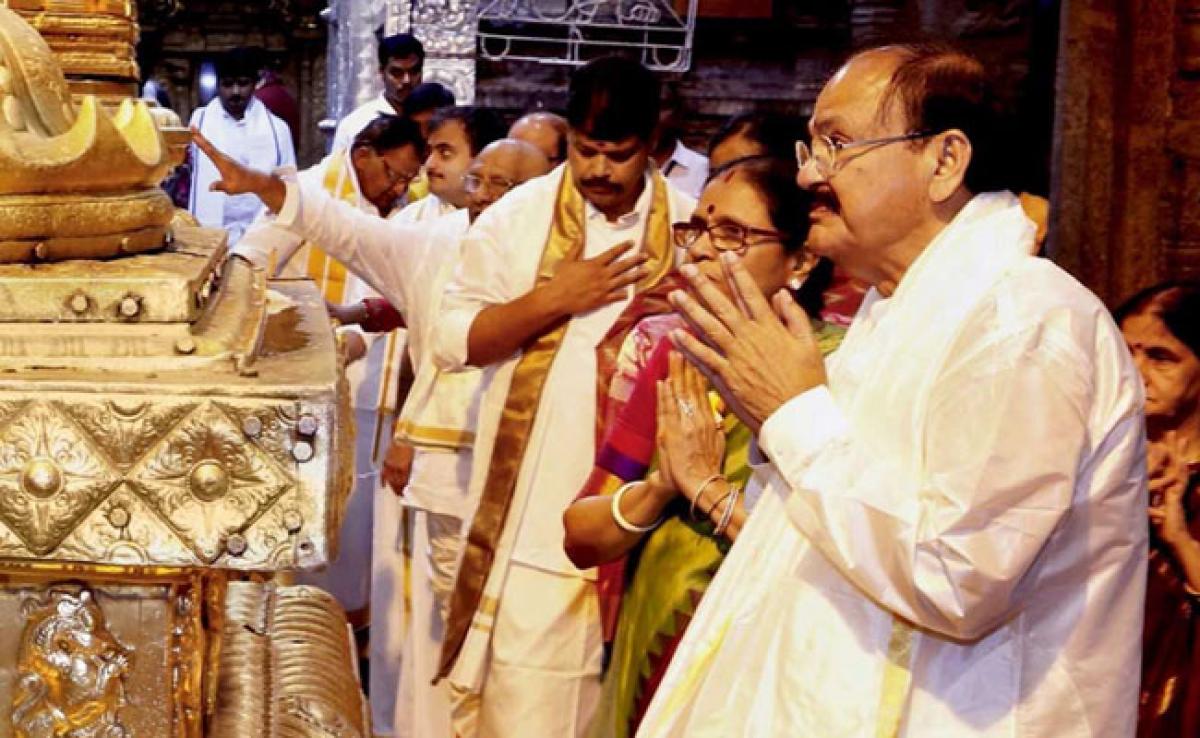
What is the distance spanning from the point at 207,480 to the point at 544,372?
2.29 metres

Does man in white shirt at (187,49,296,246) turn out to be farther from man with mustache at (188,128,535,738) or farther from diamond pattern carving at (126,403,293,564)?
diamond pattern carving at (126,403,293,564)

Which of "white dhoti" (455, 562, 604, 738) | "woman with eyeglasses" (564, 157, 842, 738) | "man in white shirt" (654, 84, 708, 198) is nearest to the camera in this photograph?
"woman with eyeglasses" (564, 157, 842, 738)

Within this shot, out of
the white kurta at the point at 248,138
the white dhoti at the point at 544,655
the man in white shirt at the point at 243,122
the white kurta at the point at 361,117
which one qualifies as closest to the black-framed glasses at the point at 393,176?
the white kurta at the point at 361,117

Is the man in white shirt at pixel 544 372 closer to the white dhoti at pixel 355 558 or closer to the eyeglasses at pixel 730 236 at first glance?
the eyeglasses at pixel 730 236

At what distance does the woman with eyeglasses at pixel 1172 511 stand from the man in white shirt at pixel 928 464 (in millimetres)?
716

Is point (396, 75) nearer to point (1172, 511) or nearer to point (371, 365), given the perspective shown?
point (371, 365)

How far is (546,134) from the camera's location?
478 centimetres

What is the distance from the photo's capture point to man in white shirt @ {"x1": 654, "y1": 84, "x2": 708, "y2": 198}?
225 inches

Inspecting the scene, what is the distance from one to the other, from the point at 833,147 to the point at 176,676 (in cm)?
88

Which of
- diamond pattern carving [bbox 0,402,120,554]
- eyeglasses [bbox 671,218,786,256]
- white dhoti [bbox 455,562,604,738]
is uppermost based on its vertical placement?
diamond pattern carving [bbox 0,402,120,554]

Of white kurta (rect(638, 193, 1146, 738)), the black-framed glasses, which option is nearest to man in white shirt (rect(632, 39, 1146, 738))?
white kurta (rect(638, 193, 1146, 738))

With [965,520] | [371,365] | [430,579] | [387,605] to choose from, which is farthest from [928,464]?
[371,365]

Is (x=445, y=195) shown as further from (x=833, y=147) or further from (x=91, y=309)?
(x=91, y=309)

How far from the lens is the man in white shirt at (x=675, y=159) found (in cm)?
570
